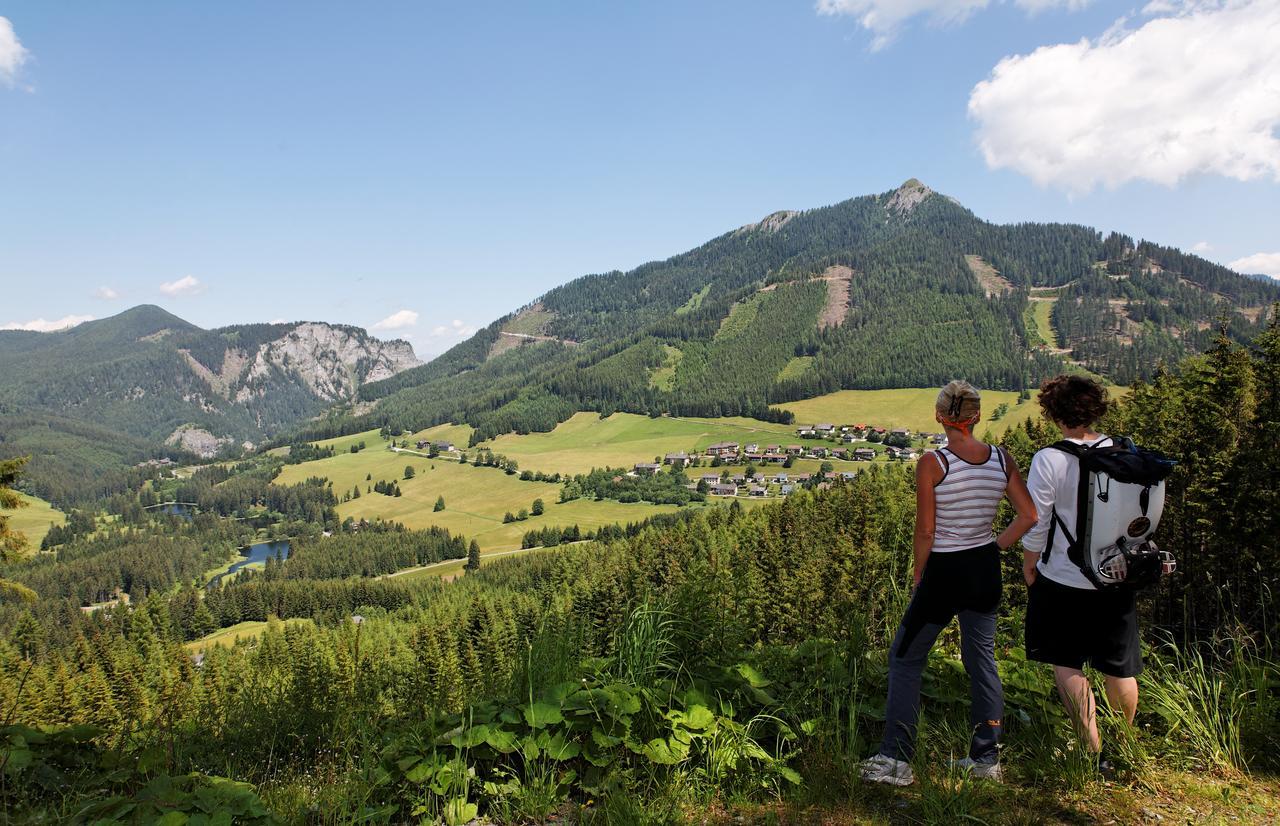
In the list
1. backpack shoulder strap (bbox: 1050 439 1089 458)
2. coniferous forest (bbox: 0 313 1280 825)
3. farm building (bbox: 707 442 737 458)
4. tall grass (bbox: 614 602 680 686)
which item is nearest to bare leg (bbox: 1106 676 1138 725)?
coniferous forest (bbox: 0 313 1280 825)

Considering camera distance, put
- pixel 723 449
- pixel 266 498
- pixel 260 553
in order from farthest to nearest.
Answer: pixel 266 498 < pixel 260 553 < pixel 723 449

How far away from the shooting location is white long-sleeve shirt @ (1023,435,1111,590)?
399cm

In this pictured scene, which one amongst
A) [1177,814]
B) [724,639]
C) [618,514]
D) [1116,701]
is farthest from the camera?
[618,514]

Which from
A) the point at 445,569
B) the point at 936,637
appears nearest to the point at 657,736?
the point at 936,637

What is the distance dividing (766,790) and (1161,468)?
3.22m

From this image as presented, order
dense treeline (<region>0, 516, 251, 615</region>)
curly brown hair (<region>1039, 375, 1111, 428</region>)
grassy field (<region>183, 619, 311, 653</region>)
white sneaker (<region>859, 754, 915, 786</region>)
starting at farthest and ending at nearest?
dense treeline (<region>0, 516, 251, 615</region>) → grassy field (<region>183, 619, 311, 653</region>) → curly brown hair (<region>1039, 375, 1111, 428</region>) → white sneaker (<region>859, 754, 915, 786</region>)

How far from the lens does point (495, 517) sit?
402 feet

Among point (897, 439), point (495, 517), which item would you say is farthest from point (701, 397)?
point (495, 517)

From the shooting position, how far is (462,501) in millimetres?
138625

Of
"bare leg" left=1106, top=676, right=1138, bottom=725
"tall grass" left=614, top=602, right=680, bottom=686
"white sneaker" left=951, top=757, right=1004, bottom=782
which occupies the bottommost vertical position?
"white sneaker" left=951, top=757, right=1004, bottom=782

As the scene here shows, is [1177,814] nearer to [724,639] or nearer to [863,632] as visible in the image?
[863,632]

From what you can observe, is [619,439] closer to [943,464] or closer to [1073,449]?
[943,464]

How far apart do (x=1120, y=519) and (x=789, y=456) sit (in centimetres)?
12491

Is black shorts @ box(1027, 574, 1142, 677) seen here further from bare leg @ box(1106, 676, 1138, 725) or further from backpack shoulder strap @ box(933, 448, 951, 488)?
backpack shoulder strap @ box(933, 448, 951, 488)
